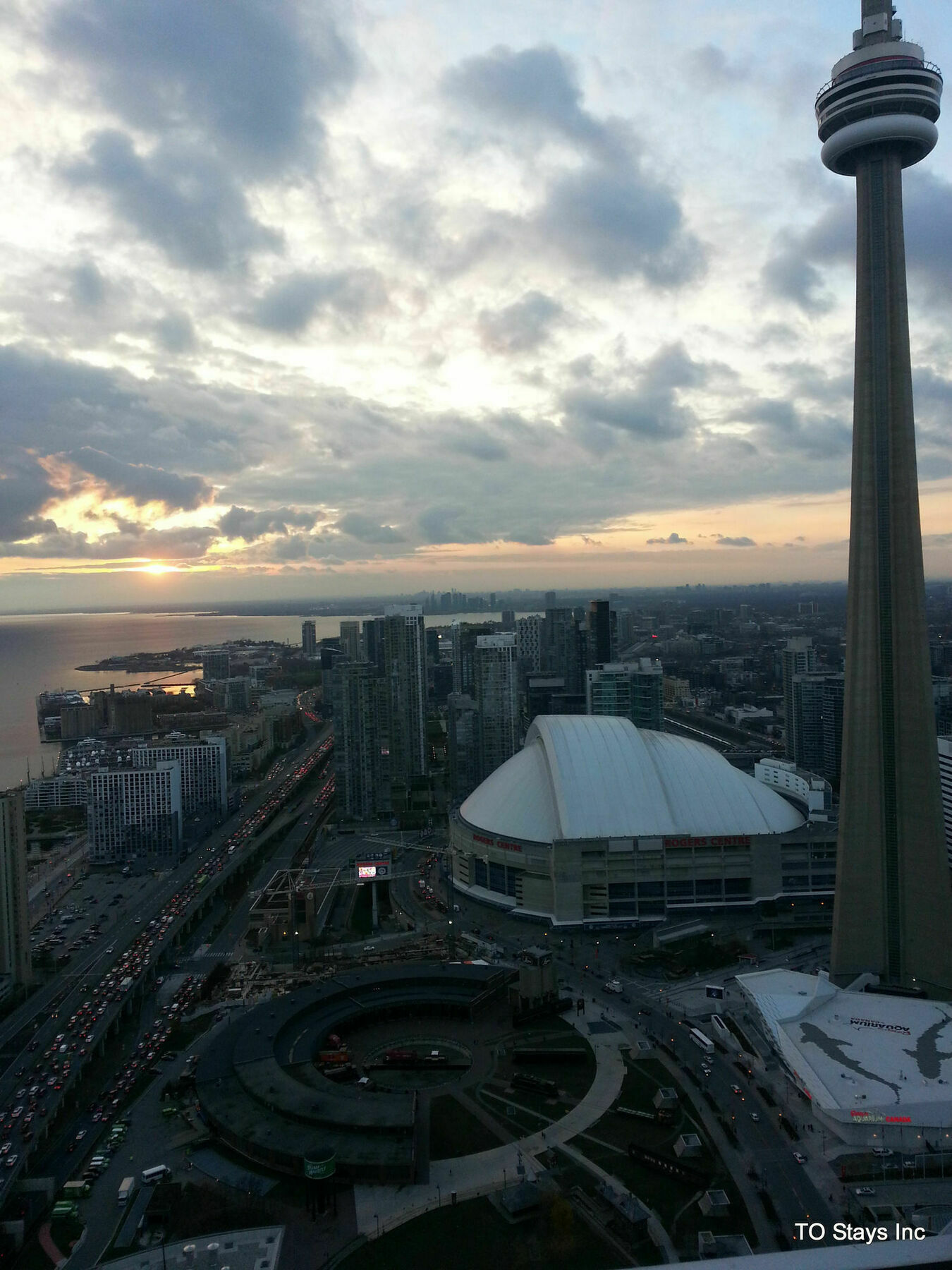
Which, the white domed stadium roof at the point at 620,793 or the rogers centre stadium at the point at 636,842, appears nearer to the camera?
the rogers centre stadium at the point at 636,842

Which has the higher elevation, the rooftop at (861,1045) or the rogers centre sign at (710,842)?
the rogers centre sign at (710,842)

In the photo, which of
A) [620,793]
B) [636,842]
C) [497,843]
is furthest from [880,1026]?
[497,843]

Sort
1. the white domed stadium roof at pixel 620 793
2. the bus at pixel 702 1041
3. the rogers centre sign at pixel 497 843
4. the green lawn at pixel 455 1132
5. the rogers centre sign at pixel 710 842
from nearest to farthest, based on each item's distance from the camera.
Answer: the green lawn at pixel 455 1132 < the bus at pixel 702 1041 < the rogers centre sign at pixel 710 842 < the white domed stadium roof at pixel 620 793 < the rogers centre sign at pixel 497 843

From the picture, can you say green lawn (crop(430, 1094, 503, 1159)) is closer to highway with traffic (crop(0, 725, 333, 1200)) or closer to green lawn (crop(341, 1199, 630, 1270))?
green lawn (crop(341, 1199, 630, 1270))

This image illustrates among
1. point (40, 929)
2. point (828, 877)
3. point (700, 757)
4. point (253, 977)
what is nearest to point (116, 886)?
point (40, 929)

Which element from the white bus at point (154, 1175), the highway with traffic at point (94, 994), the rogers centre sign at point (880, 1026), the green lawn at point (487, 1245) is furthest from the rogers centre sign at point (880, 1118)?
the highway with traffic at point (94, 994)

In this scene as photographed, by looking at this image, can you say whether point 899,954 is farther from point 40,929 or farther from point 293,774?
point 293,774

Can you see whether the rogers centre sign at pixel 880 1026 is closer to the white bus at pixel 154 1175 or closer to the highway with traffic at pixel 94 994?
the white bus at pixel 154 1175
